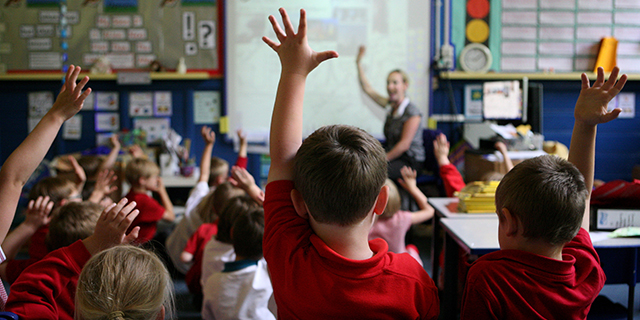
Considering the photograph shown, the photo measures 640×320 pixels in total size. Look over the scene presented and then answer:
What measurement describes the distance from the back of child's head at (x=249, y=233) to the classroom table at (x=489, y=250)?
25.6 inches

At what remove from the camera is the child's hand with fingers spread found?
2.88 ft

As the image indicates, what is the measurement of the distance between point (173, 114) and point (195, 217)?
2.35 m

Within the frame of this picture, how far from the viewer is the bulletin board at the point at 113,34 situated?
4.34 meters

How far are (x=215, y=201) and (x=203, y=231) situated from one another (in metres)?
0.16

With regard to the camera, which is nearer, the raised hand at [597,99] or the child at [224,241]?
the raised hand at [597,99]

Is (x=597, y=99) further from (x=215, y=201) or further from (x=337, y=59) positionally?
(x=337, y=59)

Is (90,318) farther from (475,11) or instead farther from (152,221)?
(475,11)

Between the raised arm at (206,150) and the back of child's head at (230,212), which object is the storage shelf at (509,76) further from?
the back of child's head at (230,212)

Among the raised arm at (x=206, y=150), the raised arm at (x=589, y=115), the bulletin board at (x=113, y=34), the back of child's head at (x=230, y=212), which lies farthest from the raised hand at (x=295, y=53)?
the bulletin board at (x=113, y=34)

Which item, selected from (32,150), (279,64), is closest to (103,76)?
(279,64)

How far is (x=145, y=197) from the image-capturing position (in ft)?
7.61

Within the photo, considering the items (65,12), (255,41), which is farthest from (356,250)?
(65,12)

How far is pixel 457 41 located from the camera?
4328mm

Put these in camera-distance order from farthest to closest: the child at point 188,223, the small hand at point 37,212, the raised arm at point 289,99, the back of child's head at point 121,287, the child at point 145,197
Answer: the child at point 188,223 → the child at point 145,197 → the small hand at point 37,212 → the raised arm at point 289,99 → the back of child's head at point 121,287
